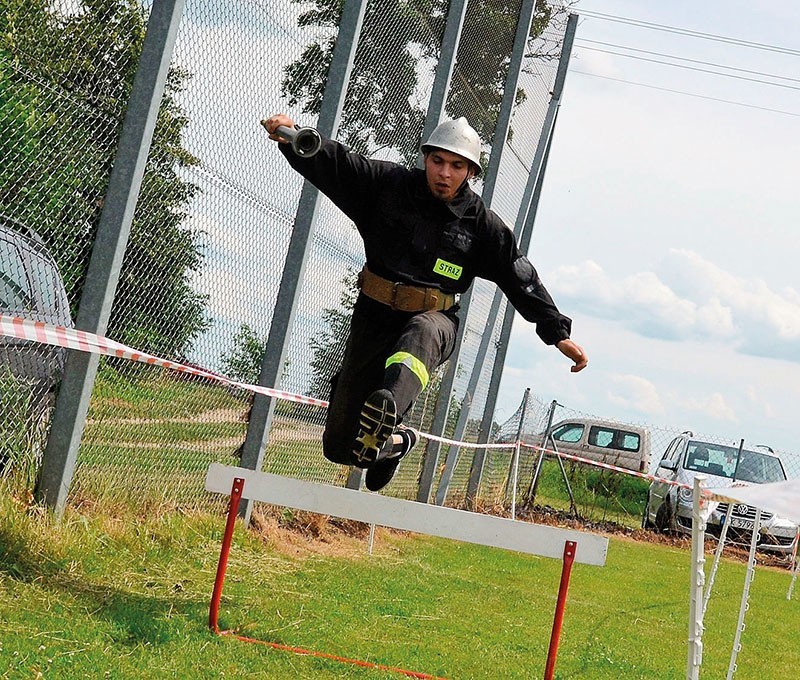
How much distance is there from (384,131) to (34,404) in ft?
14.8

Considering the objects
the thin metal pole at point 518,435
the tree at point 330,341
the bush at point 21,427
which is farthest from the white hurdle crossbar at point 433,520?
the thin metal pole at point 518,435

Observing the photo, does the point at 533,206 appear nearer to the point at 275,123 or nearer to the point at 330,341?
the point at 330,341

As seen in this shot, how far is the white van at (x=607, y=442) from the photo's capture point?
22641 millimetres

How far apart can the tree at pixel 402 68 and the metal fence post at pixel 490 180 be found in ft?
0.43

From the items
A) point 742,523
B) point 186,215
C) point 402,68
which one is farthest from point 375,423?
point 742,523

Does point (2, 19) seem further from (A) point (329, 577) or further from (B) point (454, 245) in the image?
(A) point (329, 577)

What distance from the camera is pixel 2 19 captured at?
17.2 ft

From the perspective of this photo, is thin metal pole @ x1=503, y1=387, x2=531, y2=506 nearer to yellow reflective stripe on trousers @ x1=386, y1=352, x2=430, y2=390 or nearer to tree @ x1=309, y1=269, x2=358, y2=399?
tree @ x1=309, y1=269, x2=358, y2=399

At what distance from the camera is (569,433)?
78.1 ft

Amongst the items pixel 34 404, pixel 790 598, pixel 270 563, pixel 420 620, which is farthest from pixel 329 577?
pixel 790 598

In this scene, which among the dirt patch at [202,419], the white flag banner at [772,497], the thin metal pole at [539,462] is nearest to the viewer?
the white flag banner at [772,497]

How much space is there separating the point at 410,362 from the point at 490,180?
698 cm

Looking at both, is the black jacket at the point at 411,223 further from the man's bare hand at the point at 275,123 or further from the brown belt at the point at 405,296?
the man's bare hand at the point at 275,123

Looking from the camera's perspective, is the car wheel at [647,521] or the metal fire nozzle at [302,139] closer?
the metal fire nozzle at [302,139]
